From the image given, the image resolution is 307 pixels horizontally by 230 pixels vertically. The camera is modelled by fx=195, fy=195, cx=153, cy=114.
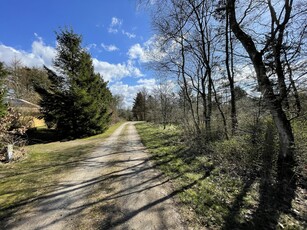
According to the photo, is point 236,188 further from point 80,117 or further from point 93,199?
point 80,117

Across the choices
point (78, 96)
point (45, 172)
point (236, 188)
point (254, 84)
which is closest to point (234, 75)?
point (254, 84)

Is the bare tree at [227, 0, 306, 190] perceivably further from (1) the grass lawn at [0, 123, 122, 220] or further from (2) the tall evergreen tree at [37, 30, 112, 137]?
(2) the tall evergreen tree at [37, 30, 112, 137]

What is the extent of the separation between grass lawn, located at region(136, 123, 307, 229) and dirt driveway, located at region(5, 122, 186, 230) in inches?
16.0

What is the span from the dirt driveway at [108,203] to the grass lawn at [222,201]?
0.41 meters

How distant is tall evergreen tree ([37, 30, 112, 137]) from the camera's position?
57.9 ft

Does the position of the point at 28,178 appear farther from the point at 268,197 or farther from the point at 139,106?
the point at 139,106

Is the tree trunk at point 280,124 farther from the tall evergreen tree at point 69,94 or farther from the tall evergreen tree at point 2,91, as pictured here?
the tall evergreen tree at point 69,94

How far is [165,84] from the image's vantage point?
23797mm

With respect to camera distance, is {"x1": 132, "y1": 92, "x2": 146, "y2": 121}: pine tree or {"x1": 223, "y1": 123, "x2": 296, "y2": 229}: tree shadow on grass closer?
{"x1": 223, "y1": 123, "x2": 296, "y2": 229}: tree shadow on grass

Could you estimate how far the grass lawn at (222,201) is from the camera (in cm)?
352

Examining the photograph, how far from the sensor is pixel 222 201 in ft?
13.9

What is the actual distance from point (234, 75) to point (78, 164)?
9.37 meters

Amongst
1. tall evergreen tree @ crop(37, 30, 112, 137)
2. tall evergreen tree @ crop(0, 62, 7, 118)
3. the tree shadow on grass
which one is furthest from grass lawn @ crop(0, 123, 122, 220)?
tall evergreen tree @ crop(37, 30, 112, 137)

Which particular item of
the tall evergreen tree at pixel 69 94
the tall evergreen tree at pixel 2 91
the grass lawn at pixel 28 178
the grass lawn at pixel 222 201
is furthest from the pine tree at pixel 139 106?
the grass lawn at pixel 222 201
